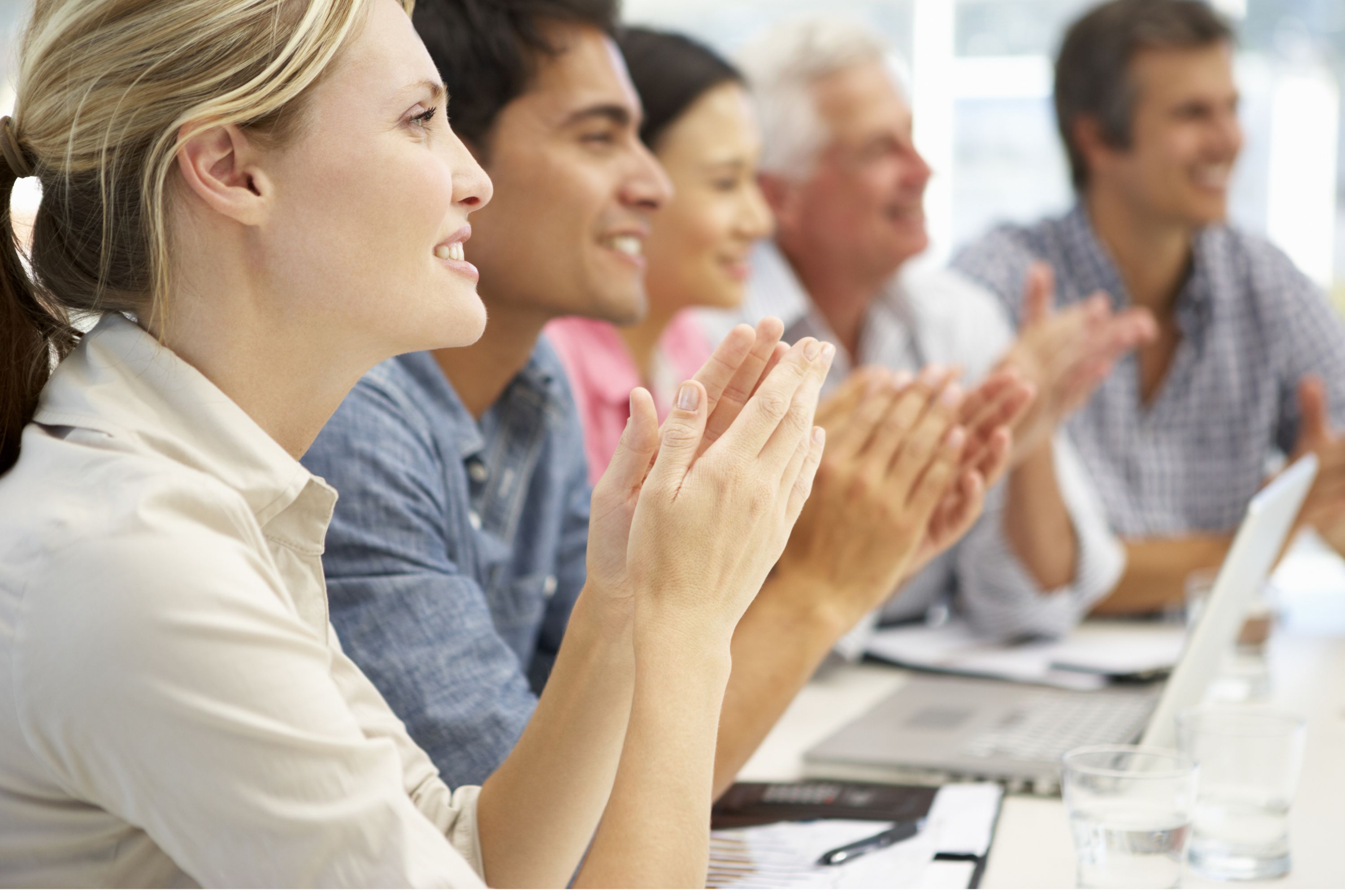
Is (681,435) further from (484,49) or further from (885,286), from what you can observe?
(885,286)

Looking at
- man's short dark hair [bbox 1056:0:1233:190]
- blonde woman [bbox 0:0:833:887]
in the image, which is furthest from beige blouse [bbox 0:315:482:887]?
man's short dark hair [bbox 1056:0:1233:190]

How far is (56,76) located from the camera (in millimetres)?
764

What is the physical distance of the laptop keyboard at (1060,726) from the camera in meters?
1.25

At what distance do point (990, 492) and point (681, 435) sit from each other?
1266mm

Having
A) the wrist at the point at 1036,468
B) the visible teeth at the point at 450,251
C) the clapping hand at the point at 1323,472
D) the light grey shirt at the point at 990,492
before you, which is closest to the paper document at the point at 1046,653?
the light grey shirt at the point at 990,492

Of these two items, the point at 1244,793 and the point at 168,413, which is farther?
the point at 1244,793

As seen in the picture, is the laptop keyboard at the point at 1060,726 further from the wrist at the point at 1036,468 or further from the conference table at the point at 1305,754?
the wrist at the point at 1036,468

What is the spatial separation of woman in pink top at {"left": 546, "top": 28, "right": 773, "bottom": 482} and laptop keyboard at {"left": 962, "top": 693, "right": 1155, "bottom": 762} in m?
0.71

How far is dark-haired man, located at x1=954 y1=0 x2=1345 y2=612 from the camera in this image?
7.66 ft

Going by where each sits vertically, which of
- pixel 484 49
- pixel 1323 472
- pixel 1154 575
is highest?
pixel 484 49

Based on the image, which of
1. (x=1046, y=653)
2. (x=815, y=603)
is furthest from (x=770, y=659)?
(x=1046, y=653)

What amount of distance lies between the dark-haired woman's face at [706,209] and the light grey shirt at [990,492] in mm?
185

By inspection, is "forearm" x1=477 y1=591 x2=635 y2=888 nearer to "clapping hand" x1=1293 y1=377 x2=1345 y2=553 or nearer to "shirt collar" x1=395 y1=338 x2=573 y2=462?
"shirt collar" x1=395 y1=338 x2=573 y2=462

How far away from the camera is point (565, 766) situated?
86 cm
